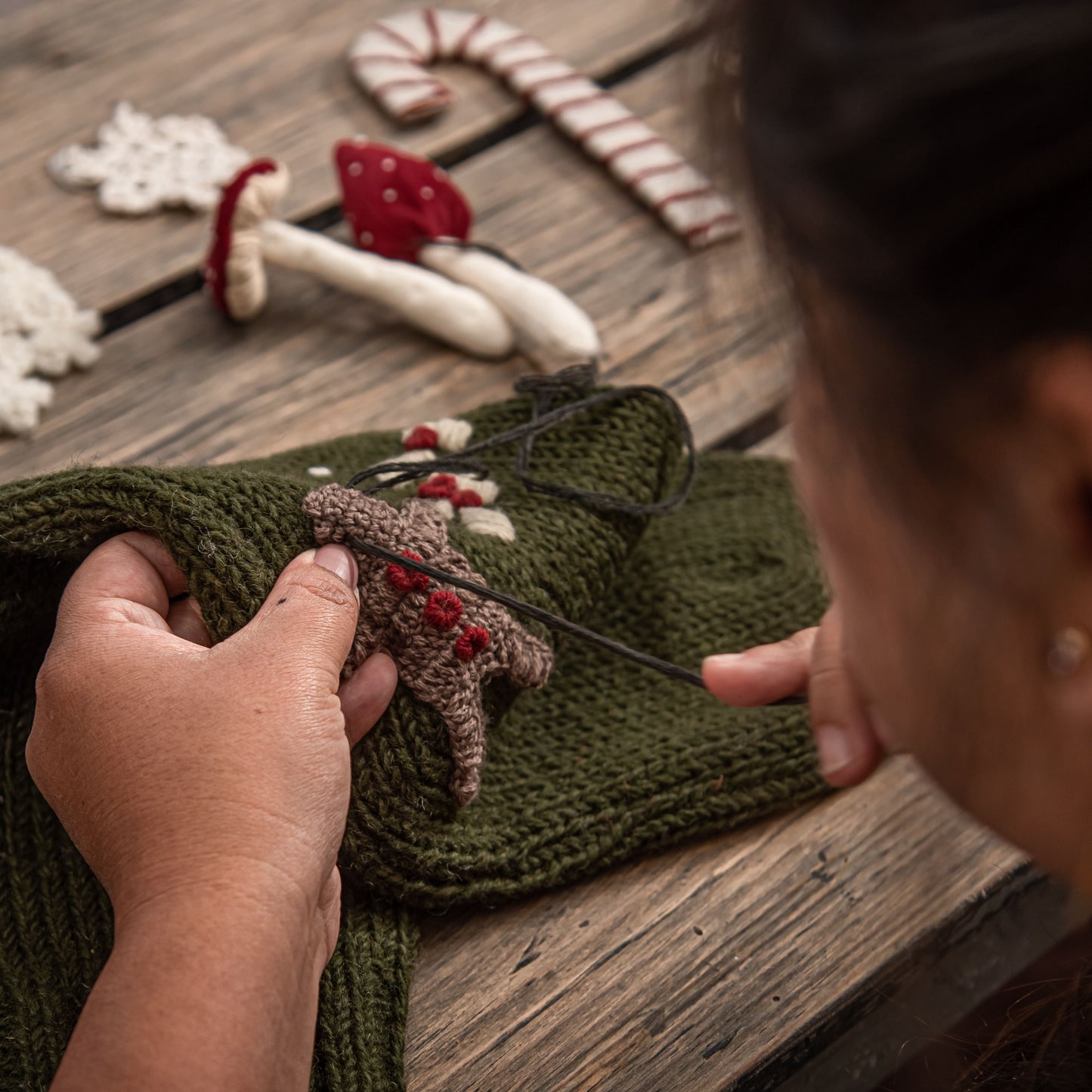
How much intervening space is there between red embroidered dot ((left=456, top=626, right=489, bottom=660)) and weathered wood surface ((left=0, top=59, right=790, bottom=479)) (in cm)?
35

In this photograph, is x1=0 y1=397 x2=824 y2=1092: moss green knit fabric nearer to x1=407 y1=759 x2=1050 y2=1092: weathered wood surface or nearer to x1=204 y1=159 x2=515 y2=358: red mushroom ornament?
x1=407 y1=759 x2=1050 y2=1092: weathered wood surface

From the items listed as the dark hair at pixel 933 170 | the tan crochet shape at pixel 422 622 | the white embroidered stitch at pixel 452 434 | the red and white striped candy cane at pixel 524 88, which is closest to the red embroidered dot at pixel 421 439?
the white embroidered stitch at pixel 452 434

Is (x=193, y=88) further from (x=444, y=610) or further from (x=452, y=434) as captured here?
(x=444, y=610)

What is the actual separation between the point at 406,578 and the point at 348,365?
1.35 ft

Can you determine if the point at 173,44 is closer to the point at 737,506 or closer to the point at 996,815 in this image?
the point at 737,506

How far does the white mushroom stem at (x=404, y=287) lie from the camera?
3.24 ft

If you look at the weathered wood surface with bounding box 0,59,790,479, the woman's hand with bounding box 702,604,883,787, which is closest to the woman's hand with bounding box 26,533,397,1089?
the woman's hand with bounding box 702,604,883,787

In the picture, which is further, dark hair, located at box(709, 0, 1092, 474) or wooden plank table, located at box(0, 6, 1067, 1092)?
wooden plank table, located at box(0, 6, 1067, 1092)

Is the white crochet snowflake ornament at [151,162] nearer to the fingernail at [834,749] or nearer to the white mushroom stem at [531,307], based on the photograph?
A: the white mushroom stem at [531,307]

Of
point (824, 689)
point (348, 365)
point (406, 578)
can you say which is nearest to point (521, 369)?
point (348, 365)

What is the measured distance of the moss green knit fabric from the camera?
63 cm

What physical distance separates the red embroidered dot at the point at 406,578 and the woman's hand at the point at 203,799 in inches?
1.1

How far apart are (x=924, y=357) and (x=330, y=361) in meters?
0.77

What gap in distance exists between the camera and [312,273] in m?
1.04
